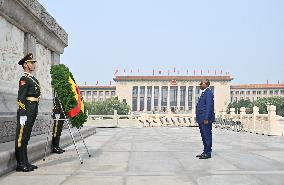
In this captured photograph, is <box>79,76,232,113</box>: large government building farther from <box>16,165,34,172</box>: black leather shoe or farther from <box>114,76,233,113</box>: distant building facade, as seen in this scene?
<box>16,165,34,172</box>: black leather shoe

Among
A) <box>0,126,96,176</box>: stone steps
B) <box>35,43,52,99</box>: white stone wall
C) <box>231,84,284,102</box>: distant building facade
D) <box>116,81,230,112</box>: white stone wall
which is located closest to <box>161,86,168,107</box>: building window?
<box>116,81,230,112</box>: white stone wall

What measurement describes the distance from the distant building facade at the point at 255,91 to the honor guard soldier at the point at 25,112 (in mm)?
146957

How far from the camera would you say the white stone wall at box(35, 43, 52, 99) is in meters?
9.98

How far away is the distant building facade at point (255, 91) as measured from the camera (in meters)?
146

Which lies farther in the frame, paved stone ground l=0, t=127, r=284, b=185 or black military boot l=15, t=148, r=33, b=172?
black military boot l=15, t=148, r=33, b=172

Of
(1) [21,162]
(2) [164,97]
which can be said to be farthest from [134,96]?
(1) [21,162]

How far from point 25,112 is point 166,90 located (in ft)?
480

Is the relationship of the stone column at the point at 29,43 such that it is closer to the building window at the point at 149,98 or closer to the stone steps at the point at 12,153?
the stone steps at the point at 12,153

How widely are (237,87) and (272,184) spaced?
147530 millimetres

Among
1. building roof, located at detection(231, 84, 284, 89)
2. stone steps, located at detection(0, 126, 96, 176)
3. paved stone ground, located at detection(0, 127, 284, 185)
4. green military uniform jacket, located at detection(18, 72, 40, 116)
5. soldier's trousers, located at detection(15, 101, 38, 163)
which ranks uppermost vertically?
building roof, located at detection(231, 84, 284, 89)

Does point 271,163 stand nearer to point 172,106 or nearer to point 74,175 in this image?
point 74,175

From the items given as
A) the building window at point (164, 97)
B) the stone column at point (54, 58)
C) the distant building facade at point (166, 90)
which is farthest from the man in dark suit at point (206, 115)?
the building window at point (164, 97)

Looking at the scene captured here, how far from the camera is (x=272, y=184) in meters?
4.79

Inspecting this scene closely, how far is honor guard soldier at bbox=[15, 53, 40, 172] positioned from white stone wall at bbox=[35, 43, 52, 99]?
417 cm
